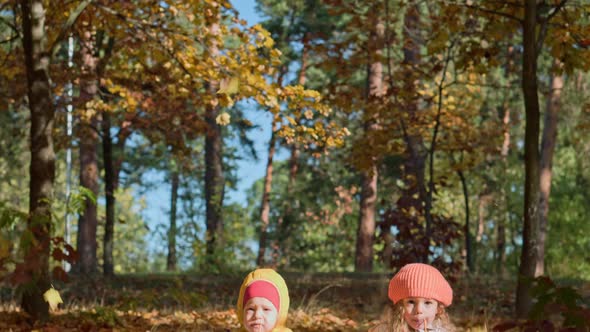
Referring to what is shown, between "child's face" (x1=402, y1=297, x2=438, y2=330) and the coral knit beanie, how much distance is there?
1.6 inches

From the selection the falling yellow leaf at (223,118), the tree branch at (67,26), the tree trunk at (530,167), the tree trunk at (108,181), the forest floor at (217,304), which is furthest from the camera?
the tree trunk at (108,181)

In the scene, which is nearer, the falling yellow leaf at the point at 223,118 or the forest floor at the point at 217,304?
the forest floor at the point at 217,304

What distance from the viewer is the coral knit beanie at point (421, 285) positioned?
13.8 feet

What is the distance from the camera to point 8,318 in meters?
8.23

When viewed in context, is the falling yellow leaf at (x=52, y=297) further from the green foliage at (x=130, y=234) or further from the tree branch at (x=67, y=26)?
the green foliage at (x=130, y=234)

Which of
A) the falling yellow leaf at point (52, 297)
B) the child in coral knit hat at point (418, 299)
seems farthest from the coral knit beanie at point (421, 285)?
the falling yellow leaf at point (52, 297)

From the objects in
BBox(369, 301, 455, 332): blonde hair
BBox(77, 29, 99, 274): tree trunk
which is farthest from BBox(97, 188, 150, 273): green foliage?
BBox(369, 301, 455, 332): blonde hair

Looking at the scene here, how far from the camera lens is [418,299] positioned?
425 centimetres

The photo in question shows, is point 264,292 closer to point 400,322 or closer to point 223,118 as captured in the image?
point 400,322

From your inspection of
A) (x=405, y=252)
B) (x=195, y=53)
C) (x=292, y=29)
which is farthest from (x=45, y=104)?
(x=292, y=29)

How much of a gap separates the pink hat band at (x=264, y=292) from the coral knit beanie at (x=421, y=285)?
68cm

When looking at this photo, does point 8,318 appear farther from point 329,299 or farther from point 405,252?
point 405,252

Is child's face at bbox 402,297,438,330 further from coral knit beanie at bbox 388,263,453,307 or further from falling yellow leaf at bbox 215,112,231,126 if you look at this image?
falling yellow leaf at bbox 215,112,231,126

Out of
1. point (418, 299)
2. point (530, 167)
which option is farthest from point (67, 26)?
point (418, 299)
